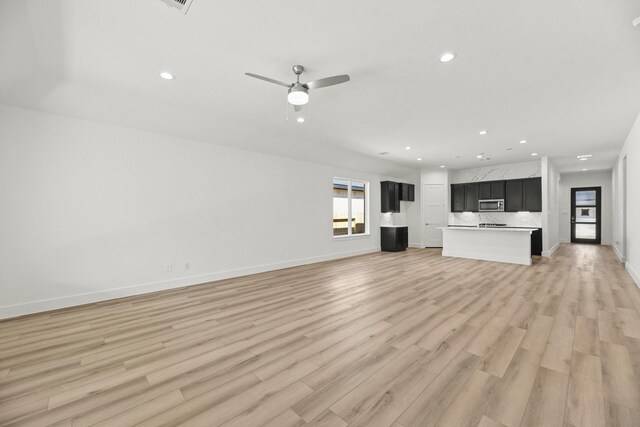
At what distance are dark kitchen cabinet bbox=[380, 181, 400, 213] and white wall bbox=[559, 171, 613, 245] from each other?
742cm

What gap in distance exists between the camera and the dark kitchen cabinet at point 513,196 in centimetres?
823

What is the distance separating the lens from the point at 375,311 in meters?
3.34

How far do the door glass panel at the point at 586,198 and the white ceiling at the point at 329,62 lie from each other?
293 inches

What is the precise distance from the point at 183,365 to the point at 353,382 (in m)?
1.40

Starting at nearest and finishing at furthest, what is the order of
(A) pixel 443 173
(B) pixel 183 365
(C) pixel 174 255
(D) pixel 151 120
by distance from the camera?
(B) pixel 183 365 < (D) pixel 151 120 < (C) pixel 174 255 < (A) pixel 443 173

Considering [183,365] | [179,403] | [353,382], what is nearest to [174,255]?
[183,365]

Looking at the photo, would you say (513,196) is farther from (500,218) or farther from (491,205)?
(500,218)

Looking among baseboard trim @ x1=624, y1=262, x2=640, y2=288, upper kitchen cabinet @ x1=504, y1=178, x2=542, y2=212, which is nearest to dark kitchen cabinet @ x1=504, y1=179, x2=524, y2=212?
upper kitchen cabinet @ x1=504, y1=178, x2=542, y2=212

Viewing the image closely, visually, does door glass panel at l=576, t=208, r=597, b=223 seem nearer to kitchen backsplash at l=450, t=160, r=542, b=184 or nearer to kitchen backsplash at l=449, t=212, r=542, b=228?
kitchen backsplash at l=449, t=212, r=542, b=228

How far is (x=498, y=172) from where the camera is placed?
885 centimetres

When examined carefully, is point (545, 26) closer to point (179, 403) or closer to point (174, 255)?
point (179, 403)

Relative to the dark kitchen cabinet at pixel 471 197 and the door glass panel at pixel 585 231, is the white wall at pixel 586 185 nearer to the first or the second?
the door glass panel at pixel 585 231

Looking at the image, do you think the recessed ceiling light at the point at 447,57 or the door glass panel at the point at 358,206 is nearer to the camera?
the recessed ceiling light at the point at 447,57

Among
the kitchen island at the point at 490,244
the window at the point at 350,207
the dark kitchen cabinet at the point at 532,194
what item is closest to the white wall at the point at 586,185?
the dark kitchen cabinet at the point at 532,194
